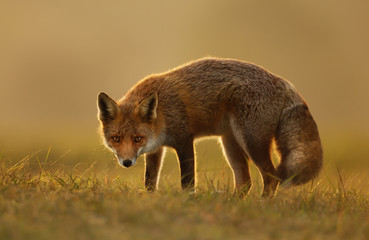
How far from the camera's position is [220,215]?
12.2 ft

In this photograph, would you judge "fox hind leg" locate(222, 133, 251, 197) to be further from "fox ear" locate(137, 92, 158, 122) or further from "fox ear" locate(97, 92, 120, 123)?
"fox ear" locate(97, 92, 120, 123)

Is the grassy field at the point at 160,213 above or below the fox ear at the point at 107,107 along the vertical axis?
below

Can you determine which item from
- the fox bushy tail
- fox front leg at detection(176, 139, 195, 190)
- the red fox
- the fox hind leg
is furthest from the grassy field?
the fox hind leg

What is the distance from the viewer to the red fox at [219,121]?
5750 mm

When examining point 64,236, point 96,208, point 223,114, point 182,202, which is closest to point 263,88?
point 223,114

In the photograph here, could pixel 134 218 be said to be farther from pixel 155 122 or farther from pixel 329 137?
pixel 329 137

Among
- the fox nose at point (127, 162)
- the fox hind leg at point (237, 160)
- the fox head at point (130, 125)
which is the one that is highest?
the fox head at point (130, 125)

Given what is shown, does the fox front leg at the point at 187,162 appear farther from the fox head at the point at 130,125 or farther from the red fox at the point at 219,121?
the fox head at the point at 130,125

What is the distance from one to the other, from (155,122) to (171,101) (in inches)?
16.0

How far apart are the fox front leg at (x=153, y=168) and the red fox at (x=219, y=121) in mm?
14

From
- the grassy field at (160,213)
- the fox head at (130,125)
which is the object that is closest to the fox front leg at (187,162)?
the fox head at (130,125)

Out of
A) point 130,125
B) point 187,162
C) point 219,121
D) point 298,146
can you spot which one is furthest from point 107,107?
point 298,146

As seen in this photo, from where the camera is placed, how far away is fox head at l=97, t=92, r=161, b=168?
575 cm

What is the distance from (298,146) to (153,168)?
6.60 ft
